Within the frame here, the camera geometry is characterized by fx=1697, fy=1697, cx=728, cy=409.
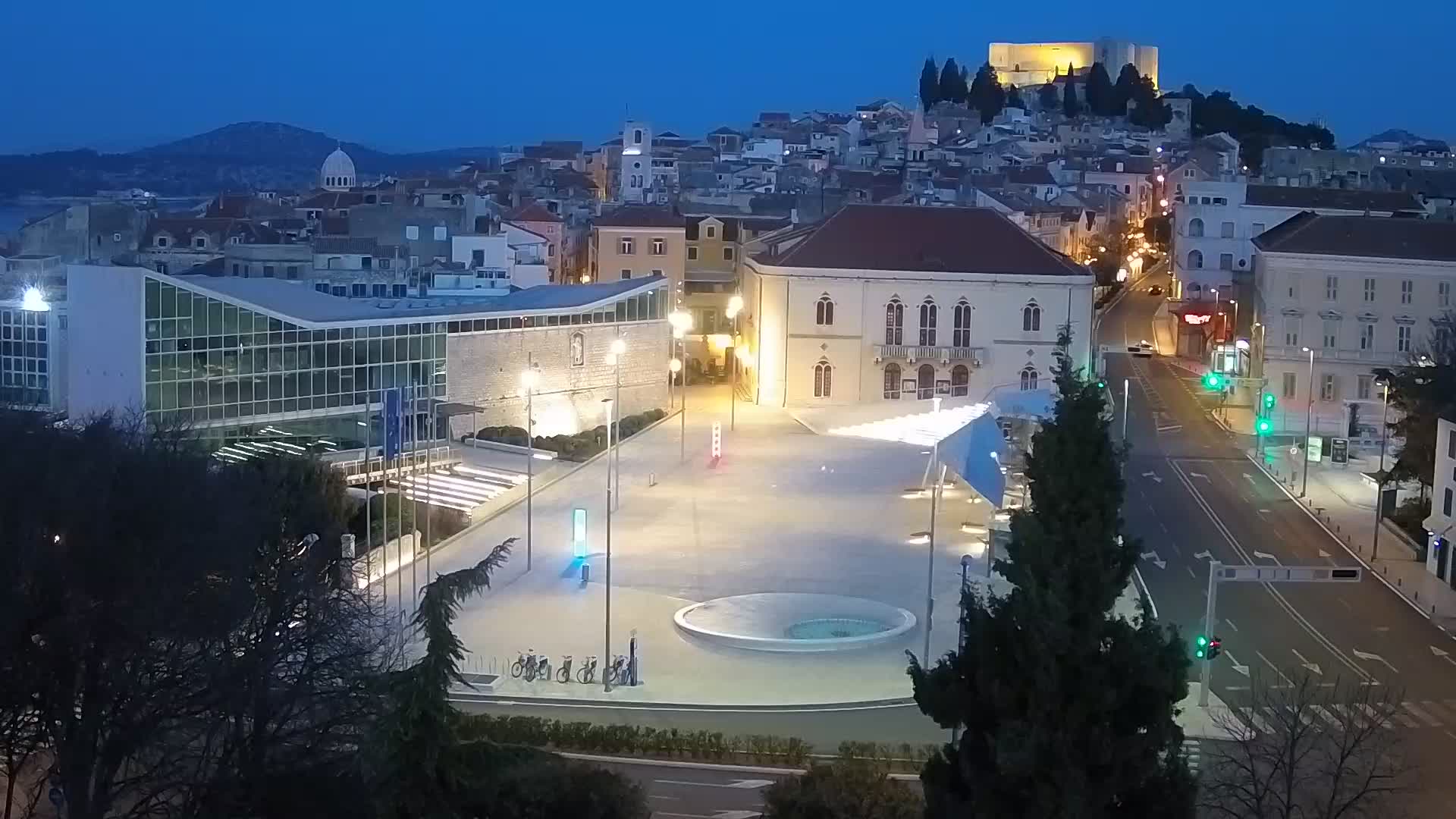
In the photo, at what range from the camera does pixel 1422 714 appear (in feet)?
66.3

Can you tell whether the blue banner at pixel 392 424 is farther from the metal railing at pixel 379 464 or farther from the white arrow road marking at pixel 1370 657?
the white arrow road marking at pixel 1370 657

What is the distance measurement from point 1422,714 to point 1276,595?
21.0 feet

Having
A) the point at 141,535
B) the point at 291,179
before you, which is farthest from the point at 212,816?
the point at 291,179

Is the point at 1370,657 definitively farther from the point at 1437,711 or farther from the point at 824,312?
the point at 824,312

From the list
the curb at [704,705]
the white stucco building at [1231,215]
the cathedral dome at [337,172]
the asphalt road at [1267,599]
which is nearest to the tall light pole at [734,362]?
the asphalt road at [1267,599]

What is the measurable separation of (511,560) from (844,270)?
21839 mm

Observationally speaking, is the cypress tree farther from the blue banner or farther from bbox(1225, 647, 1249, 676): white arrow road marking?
the blue banner

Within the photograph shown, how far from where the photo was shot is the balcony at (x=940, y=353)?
156 ft

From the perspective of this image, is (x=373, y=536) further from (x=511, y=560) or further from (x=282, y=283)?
(x=282, y=283)

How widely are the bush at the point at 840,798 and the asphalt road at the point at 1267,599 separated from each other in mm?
5500

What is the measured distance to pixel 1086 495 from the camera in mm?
11898

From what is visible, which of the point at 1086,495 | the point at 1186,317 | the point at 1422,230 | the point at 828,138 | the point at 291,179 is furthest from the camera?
the point at 291,179

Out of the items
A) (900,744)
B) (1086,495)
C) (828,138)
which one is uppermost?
(828,138)

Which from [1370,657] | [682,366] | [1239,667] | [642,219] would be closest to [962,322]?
[682,366]
